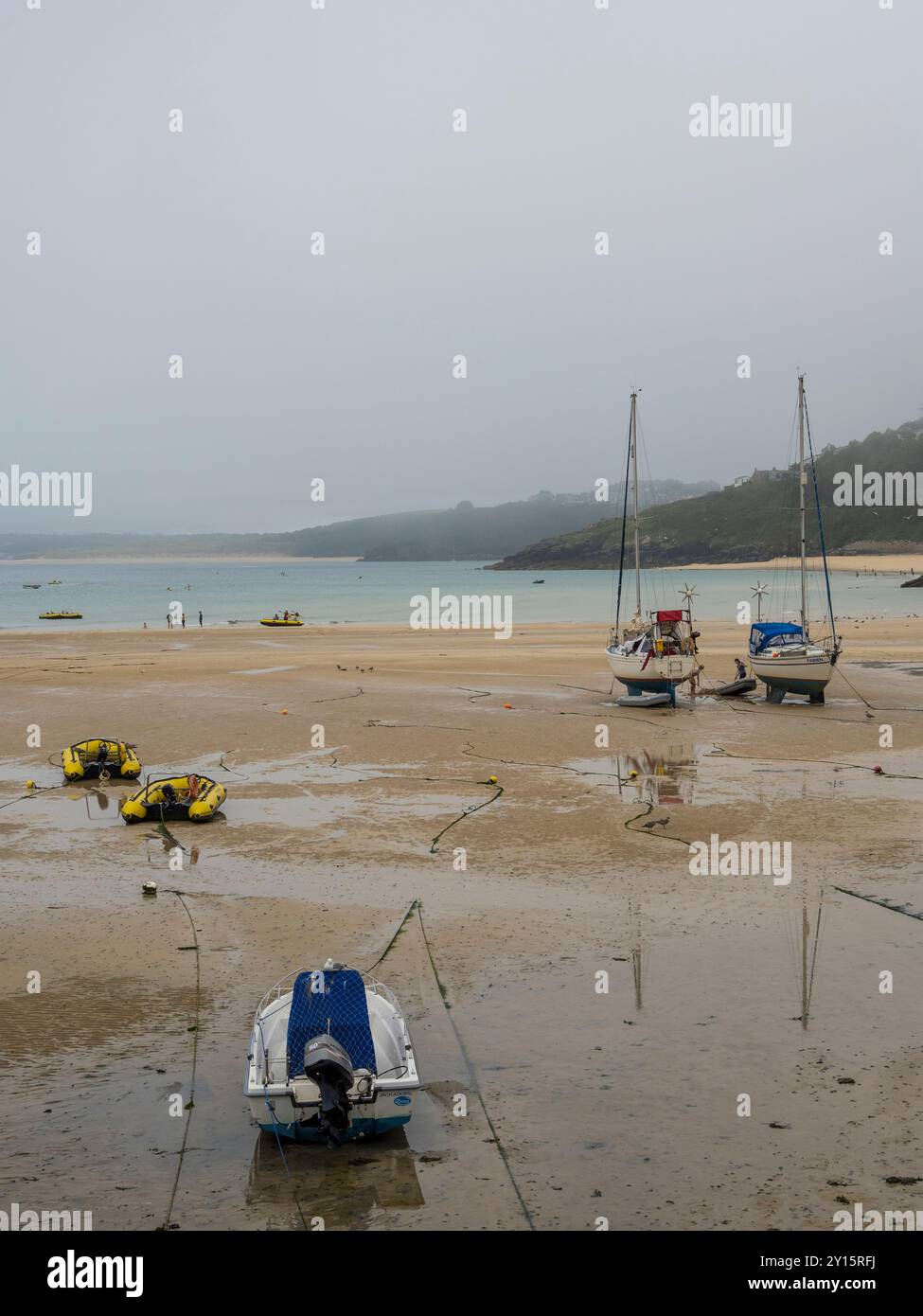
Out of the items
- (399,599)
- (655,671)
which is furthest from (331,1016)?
(399,599)

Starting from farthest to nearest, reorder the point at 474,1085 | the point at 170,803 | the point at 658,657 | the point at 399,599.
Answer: the point at 399,599 → the point at 658,657 → the point at 170,803 → the point at 474,1085

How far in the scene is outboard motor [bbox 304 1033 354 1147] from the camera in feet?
30.3

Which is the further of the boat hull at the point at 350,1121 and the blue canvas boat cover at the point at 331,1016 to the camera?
the blue canvas boat cover at the point at 331,1016

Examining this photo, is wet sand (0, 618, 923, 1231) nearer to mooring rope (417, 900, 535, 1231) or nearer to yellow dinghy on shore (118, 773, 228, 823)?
mooring rope (417, 900, 535, 1231)

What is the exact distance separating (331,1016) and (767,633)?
29956mm

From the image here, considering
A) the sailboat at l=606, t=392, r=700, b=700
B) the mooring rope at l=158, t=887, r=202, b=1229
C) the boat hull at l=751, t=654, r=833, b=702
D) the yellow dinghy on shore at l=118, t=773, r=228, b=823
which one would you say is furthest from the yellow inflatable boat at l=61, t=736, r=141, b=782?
the boat hull at l=751, t=654, r=833, b=702

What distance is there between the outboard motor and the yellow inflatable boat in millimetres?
16955

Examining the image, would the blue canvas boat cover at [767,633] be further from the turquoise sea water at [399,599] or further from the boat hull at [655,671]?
the turquoise sea water at [399,599]

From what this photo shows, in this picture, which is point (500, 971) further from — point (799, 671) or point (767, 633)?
point (767, 633)

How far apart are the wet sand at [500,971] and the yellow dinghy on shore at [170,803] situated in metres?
0.37

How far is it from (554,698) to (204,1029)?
26803 millimetres

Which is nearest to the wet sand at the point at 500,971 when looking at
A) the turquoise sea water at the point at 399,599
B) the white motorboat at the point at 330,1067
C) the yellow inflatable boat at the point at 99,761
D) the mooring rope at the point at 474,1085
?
the mooring rope at the point at 474,1085

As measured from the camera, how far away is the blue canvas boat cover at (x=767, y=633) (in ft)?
122

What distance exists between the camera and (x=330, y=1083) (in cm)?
935
